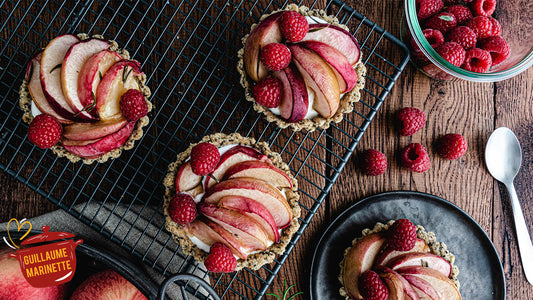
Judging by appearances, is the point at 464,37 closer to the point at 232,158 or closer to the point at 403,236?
the point at 403,236

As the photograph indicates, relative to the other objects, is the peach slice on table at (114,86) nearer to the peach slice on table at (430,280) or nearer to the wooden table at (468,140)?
the wooden table at (468,140)

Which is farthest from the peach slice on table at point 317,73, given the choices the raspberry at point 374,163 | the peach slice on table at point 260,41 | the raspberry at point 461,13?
the raspberry at point 461,13

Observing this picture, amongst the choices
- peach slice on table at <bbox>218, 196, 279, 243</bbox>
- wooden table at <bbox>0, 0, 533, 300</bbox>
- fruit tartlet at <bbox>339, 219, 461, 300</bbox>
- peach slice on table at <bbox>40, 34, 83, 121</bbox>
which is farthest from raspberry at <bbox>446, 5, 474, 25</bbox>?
peach slice on table at <bbox>40, 34, 83, 121</bbox>

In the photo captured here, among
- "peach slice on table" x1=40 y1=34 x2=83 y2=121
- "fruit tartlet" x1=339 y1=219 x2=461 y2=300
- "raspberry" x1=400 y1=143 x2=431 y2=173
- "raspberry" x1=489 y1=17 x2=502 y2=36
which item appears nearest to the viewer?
"peach slice on table" x1=40 y1=34 x2=83 y2=121

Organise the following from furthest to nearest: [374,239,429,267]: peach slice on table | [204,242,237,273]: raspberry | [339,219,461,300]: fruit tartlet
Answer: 1. [374,239,429,267]: peach slice on table
2. [339,219,461,300]: fruit tartlet
3. [204,242,237,273]: raspberry

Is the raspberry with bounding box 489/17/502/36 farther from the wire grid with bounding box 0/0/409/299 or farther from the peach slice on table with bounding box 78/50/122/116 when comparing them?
the peach slice on table with bounding box 78/50/122/116

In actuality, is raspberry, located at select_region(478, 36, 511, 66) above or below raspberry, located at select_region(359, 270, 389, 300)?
above
